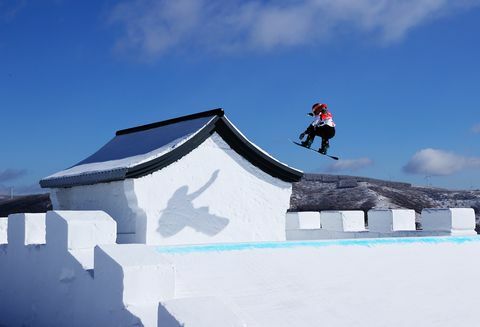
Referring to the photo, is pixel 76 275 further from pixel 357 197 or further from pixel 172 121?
pixel 357 197

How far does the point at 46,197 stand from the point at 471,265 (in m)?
28.0

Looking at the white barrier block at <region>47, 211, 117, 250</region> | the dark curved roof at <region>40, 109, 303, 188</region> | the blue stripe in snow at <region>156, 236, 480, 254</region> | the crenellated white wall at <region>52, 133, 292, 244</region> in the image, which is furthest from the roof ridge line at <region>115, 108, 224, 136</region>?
the white barrier block at <region>47, 211, 117, 250</region>

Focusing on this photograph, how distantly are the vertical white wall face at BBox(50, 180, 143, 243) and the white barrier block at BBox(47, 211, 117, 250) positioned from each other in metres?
2.10

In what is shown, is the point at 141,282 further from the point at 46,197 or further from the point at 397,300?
the point at 46,197

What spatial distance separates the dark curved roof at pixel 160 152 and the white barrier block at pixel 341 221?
3.08m

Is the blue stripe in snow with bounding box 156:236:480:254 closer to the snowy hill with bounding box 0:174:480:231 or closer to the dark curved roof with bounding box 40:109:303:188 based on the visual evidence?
the dark curved roof with bounding box 40:109:303:188

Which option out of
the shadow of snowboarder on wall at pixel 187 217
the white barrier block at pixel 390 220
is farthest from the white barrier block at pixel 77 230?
the white barrier block at pixel 390 220

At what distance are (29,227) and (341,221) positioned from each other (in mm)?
8798

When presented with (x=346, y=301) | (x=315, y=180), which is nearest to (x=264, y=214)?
(x=346, y=301)

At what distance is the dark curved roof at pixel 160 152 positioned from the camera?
10.3m

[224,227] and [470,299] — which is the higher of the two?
[224,227]

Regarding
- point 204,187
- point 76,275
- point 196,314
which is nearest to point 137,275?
point 196,314

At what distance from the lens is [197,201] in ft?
36.5

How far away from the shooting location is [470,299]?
8.97 meters
